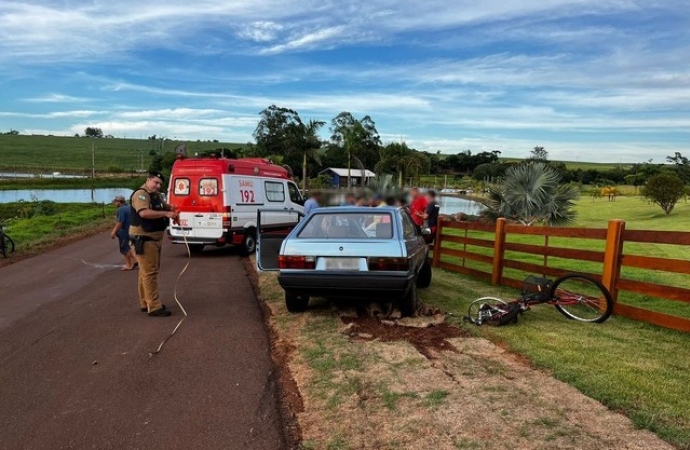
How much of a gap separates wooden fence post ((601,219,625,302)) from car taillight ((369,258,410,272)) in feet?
8.64

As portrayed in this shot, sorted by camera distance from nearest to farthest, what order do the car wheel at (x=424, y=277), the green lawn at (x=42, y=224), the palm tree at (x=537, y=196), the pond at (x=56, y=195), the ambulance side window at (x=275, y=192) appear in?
the car wheel at (x=424, y=277) → the ambulance side window at (x=275, y=192) → the green lawn at (x=42, y=224) → the palm tree at (x=537, y=196) → the pond at (x=56, y=195)

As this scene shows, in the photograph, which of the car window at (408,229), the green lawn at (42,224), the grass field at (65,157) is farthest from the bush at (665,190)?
the grass field at (65,157)

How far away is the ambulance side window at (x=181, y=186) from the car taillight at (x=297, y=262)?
27.2 ft

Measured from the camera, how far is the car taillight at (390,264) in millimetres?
6273

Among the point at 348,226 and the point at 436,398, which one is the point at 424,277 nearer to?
the point at 348,226

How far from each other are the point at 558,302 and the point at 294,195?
11.6m

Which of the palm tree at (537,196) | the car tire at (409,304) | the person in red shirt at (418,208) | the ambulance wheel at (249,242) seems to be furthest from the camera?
the palm tree at (537,196)

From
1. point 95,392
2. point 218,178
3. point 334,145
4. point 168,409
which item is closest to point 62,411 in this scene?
point 95,392

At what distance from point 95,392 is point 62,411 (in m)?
0.38

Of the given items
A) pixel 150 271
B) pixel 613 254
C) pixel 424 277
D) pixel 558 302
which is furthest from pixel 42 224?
pixel 613 254

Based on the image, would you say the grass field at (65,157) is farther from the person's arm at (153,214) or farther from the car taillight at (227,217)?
the person's arm at (153,214)

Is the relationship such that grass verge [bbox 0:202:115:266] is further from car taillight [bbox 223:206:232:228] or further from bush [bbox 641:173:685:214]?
bush [bbox 641:173:685:214]

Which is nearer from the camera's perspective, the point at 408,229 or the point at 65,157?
the point at 408,229

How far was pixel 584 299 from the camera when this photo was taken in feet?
21.9
